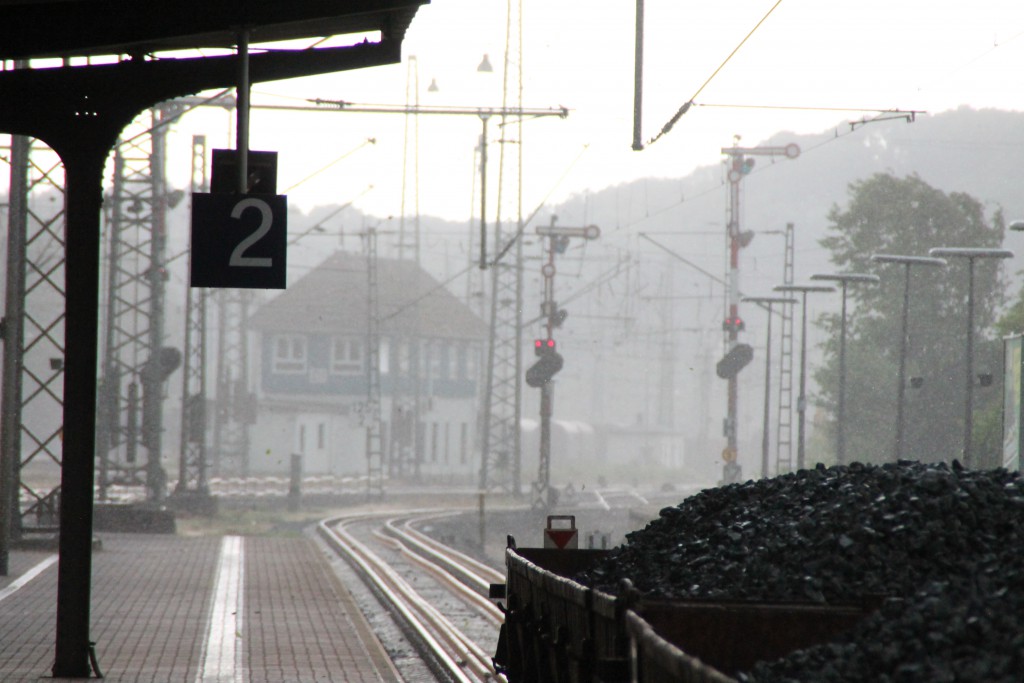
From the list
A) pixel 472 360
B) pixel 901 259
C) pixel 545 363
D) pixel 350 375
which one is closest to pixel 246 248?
pixel 901 259

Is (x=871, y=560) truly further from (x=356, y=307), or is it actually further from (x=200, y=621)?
(x=356, y=307)

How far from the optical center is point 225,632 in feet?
47.1

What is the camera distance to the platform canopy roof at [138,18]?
10.8 meters

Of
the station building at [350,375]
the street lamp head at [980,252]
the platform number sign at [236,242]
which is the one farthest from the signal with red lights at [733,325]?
the platform number sign at [236,242]

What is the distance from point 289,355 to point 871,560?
6576 cm

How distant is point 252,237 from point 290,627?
19.6 ft

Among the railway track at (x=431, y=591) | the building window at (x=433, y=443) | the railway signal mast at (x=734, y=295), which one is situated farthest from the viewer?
the building window at (x=433, y=443)

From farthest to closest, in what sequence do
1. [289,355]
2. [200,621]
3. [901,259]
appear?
[289,355], [901,259], [200,621]

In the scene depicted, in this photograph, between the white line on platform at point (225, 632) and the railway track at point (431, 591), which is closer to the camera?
the white line on platform at point (225, 632)

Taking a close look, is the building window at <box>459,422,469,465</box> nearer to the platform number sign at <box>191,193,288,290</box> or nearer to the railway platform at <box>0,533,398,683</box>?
the railway platform at <box>0,533,398,683</box>

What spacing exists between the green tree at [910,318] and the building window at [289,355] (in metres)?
27.6

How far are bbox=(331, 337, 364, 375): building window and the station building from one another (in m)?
0.05

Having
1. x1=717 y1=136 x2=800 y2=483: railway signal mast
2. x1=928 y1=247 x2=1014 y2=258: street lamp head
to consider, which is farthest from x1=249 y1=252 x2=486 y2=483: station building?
x1=928 y1=247 x2=1014 y2=258: street lamp head

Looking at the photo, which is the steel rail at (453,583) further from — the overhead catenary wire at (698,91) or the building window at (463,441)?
the building window at (463,441)
